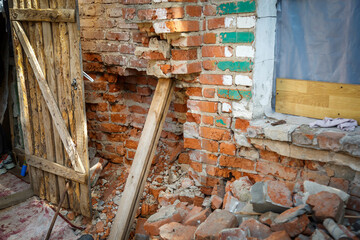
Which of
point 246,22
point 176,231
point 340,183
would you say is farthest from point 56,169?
point 340,183

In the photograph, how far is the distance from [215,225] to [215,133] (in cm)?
82

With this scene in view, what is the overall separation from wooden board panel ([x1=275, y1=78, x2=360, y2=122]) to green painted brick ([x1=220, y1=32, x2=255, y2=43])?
1.41 ft

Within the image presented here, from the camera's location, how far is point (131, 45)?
120 inches

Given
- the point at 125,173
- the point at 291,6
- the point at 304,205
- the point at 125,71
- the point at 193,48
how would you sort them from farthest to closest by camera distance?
the point at 125,173
the point at 125,71
the point at 193,48
the point at 291,6
the point at 304,205

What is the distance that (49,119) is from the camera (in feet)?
10.2

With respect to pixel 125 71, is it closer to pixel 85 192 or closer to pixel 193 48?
pixel 193 48

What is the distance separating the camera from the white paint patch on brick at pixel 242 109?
92.0 inches

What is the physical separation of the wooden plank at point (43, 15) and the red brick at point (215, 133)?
1479 millimetres

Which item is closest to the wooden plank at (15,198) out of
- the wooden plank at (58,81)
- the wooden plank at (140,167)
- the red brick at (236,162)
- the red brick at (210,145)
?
the wooden plank at (58,81)

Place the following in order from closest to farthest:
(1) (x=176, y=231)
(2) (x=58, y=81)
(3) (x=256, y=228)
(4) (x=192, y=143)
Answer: (3) (x=256, y=228)
(1) (x=176, y=231)
(4) (x=192, y=143)
(2) (x=58, y=81)

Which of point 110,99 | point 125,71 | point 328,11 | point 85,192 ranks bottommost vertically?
point 85,192

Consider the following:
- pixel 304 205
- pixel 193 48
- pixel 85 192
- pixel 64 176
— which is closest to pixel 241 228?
pixel 304 205

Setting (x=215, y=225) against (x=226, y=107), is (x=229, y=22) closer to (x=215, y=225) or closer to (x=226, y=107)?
(x=226, y=107)

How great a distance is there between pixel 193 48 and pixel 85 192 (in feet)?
5.69
